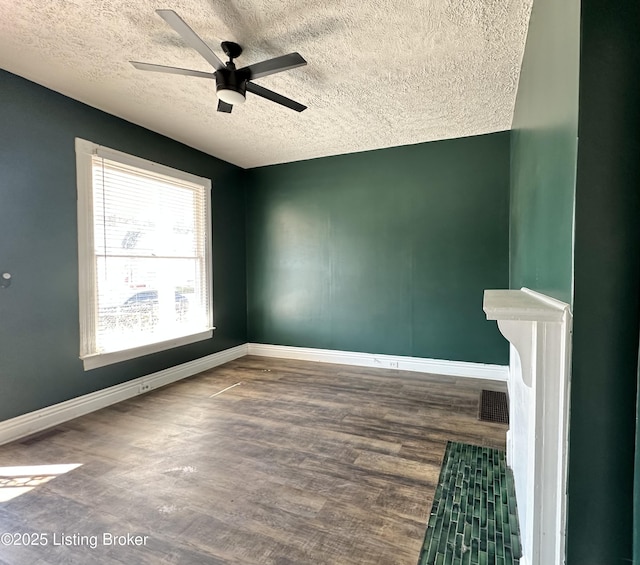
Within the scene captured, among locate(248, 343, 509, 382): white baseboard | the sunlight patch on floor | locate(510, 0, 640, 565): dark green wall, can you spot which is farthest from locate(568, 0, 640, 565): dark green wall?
locate(248, 343, 509, 382): white baseboard

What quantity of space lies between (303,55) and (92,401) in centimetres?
332

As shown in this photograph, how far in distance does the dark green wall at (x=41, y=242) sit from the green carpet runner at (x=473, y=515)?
2.95m

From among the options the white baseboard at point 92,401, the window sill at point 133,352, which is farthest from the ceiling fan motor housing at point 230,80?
the white baseboard at point 92,401

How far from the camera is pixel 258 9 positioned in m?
1.82


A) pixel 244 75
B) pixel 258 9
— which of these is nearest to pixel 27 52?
pixel 244 75

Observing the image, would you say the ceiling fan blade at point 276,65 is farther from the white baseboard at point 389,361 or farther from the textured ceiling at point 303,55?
the white baseboard at point 389,361

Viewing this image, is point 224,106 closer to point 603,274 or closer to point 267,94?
point 267,94

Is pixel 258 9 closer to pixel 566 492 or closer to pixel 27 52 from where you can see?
pixel 27 52

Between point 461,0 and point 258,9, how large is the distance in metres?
1.10

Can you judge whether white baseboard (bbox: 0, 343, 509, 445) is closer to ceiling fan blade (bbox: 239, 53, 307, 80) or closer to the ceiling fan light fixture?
the ceiling fan light fixture

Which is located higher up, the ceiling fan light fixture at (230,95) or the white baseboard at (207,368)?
the ceiling fan light fixture at (230,95)

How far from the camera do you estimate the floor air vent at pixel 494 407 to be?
2704mm

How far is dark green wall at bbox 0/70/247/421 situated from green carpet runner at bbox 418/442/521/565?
2947 millimetres

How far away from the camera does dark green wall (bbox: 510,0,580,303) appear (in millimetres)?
899
